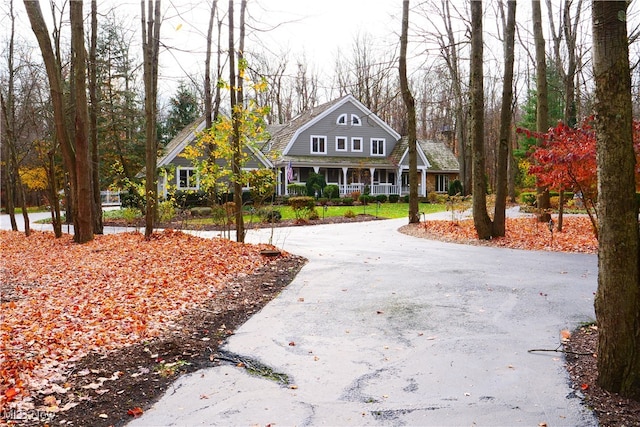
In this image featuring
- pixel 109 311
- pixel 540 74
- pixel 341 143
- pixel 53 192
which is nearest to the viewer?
pixel 109 311

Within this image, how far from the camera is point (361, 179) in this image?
37.8 meters

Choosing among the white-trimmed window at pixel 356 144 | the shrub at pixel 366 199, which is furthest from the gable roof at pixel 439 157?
the shrub at pixel 366 199

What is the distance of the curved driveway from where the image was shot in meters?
3.50

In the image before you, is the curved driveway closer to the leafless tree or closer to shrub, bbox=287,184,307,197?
the leafless tree

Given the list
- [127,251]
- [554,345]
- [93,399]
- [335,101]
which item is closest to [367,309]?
[554,345]

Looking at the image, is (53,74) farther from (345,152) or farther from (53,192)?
(345,152)

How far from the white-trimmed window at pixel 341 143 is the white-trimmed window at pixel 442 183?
937 cm

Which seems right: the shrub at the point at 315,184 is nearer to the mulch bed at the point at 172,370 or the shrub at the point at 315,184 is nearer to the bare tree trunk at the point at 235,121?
the bare tree trunk at the point at 235,121

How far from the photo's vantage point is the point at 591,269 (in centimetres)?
883

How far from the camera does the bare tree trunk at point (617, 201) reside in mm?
3484

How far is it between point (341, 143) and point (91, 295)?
103 ft

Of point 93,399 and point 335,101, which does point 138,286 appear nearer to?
point 93,399

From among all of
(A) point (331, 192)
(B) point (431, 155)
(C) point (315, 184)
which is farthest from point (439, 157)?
(C) point (315, 184)

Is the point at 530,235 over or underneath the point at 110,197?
underneath
